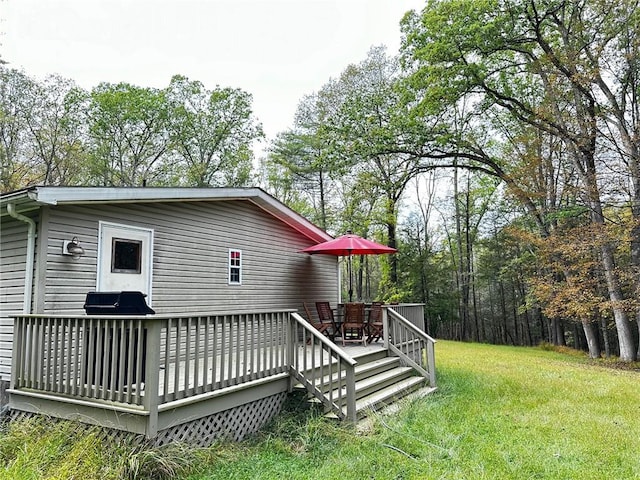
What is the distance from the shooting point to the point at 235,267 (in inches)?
320

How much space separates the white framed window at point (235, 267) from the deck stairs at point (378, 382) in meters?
2.64

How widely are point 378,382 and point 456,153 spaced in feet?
36.2

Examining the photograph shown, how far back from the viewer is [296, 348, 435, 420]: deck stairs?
5309 millimetres

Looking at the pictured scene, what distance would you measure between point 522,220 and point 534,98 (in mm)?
5881

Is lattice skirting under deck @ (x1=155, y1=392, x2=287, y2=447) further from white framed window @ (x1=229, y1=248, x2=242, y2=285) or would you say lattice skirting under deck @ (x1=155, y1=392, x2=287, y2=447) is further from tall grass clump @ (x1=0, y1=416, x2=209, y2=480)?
white framed window @ (x1=229, y1=248, x2=242, y2=285)

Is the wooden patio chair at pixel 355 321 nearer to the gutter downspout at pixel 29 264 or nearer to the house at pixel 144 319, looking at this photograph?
the house at pixel 144 319

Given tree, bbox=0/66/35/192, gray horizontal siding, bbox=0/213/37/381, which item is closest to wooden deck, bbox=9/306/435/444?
gray horizontal siding, bbox=0/213/37/381

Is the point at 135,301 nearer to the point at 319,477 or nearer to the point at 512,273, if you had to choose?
the point at 319,477

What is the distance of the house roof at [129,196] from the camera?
15.5 feet

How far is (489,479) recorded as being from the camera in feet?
11.9

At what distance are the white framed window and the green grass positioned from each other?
343 cm

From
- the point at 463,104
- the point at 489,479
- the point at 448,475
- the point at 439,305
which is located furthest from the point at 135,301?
the point at 439,305

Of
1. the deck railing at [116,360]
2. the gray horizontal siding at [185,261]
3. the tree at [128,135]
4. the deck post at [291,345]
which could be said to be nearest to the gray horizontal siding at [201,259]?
the gray horizontal siding at [185,261]

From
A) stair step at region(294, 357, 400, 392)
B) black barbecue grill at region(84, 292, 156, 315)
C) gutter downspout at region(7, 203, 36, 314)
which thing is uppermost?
gutter downspout at region(7, 203, 36, 314)
